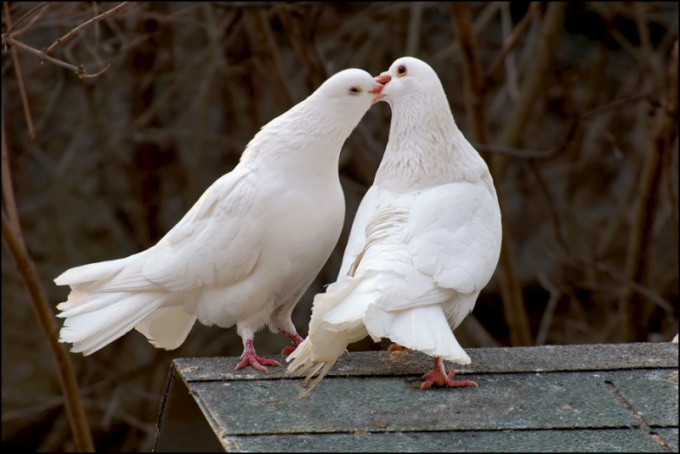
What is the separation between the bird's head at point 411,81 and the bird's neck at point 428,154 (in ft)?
0.17

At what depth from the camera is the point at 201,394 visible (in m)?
4.26

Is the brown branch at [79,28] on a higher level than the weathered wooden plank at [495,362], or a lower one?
higher

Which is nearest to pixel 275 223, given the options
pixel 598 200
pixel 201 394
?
pixel 201 394

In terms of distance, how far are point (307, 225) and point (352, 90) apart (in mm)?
575

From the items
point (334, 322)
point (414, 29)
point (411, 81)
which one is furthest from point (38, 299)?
point (414, 29)

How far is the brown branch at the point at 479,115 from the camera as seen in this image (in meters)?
7.46

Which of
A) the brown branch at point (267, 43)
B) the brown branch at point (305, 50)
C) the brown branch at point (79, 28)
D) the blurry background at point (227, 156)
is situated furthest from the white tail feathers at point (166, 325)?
the blurry background at point (227, 156)

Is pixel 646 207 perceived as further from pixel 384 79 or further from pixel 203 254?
pixel 203 254

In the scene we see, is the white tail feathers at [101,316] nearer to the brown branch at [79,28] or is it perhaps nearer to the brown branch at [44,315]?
the brown branch at [79,28]

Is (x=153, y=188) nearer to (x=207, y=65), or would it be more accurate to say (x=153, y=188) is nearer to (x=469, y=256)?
(x=207, y=65)

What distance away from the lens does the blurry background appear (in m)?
9.28

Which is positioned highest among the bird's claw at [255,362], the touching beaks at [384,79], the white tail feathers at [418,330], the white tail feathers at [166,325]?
the touching beaks at [384,79]

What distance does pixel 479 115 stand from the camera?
25.4 feet

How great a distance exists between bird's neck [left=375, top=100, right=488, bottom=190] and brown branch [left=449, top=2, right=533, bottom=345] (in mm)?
2804
